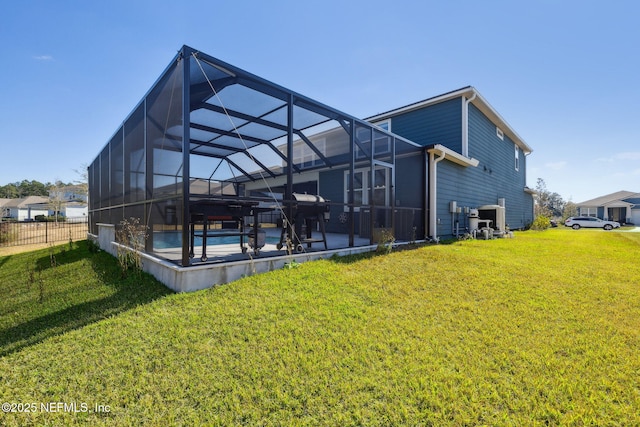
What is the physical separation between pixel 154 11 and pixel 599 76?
15724 millimetres

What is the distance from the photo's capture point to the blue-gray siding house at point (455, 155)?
7.78 m

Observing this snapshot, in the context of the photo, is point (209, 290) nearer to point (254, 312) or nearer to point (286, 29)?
point (254, 312)

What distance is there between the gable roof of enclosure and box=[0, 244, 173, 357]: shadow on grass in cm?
201

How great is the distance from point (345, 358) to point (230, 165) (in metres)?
8.34

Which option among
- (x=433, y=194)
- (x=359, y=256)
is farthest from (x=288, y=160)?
(x=433, y=194)

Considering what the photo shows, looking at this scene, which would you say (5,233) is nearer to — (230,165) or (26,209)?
(230,165)

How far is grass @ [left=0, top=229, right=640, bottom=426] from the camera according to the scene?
1.64 m

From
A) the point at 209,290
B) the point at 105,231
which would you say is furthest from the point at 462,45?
the point at 105,231

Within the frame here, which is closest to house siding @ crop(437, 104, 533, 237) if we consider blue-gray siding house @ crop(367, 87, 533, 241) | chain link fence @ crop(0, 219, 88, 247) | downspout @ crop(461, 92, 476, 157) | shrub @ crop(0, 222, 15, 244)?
blue-gray siding house @ crop(367, 87, 533, 241)

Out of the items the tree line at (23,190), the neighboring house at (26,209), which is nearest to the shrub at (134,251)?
the neighboring house at (26,209)

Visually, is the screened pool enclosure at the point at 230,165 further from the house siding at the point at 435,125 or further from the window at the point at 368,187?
the house siding at the point at 435,125

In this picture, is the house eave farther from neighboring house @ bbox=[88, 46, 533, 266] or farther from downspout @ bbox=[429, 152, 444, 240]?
downspout @ bbox=[429, 152, 444, 240]

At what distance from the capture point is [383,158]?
22.8ft

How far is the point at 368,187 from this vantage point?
8539 millimetres
